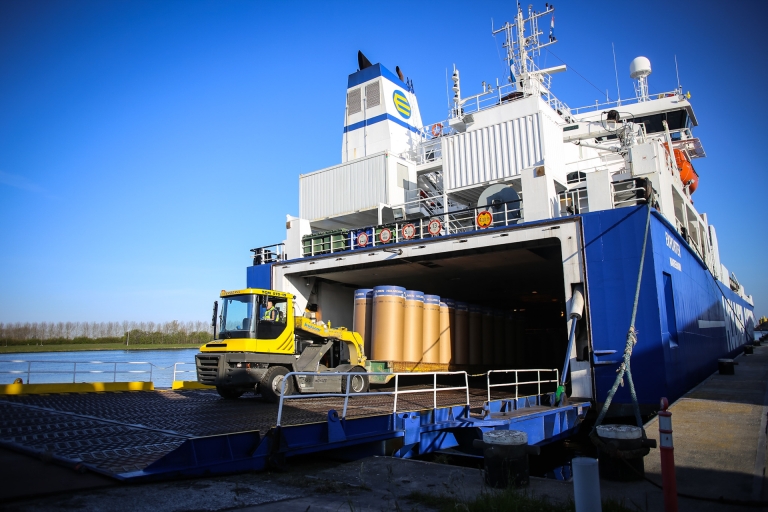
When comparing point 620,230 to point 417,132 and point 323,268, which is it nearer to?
point 323,268

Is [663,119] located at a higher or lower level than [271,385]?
higher

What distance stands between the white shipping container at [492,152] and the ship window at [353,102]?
6.82 meters

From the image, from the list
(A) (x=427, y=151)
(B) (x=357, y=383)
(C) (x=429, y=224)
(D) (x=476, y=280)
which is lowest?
(B) (x=357, y=383)

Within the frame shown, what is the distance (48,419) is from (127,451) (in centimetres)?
369

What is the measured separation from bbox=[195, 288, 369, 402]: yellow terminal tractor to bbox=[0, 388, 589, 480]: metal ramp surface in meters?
0.56

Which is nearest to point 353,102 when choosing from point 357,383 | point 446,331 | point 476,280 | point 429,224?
point 476,280

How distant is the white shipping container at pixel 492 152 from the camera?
1720cm

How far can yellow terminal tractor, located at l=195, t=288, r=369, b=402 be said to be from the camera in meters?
12.9

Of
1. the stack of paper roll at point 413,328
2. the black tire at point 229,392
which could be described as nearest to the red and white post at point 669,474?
the black tire at point 229,392

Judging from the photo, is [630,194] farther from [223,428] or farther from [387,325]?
[223,428]

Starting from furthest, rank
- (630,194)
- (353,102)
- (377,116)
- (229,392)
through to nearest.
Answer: (353,102) → (377,116) → (630,194) → (229,392)

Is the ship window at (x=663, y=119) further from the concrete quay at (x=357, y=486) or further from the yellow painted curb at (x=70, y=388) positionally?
the yellow painted curb at (x=70, y=388)

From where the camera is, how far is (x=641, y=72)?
1148 inches

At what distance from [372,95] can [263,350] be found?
46.7 feet
